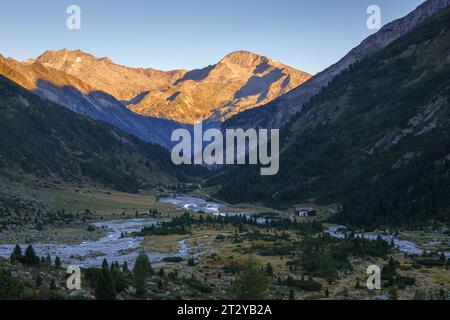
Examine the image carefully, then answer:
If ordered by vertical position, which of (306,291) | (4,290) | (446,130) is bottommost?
(306,291)

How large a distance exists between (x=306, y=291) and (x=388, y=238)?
4666 centimetres

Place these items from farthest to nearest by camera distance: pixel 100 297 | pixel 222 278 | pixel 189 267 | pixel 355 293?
pixel 189 267 → pixel 222 278 → pixel 355 293 → pixel 100 297

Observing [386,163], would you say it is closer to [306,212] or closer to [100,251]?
[306,212]

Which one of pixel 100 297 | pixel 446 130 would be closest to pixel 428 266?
pixel 100 297

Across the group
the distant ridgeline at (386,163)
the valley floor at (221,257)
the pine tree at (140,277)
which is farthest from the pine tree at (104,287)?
the distant ridgeline at (386,163)

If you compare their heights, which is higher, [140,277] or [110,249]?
[140,277]

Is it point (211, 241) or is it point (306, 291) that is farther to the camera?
point (211, 241)

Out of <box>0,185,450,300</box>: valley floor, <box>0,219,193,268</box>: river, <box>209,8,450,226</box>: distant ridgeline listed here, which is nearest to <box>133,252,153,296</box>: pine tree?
<box>0,185,450,300</box>: valley floor

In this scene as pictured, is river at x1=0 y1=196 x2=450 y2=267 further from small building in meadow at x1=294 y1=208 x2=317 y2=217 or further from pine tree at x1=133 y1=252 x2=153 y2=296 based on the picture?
small building in meadow at x1=294 y1=208 x2=317 y2=217

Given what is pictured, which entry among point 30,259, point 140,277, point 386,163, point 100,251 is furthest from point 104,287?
point 386,163

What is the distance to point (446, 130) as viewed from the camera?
14050 cm

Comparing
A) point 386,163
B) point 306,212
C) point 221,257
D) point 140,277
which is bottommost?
point 221,257
